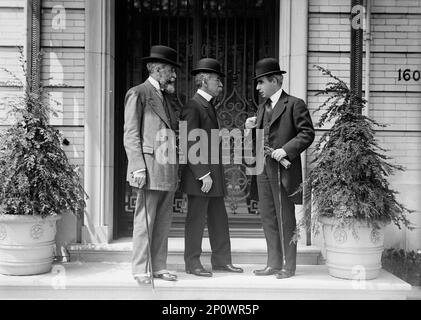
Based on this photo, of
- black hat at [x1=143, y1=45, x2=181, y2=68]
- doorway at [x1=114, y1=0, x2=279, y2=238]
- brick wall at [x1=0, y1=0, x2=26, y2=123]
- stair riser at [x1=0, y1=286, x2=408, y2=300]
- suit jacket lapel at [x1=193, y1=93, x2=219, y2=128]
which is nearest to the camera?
stair riser at [x1=0, y1=286, x2=408, y2=300]

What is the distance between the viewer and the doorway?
20.8 feet

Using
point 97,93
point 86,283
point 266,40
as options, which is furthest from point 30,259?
point 266,40

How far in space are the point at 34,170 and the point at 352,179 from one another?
309cm

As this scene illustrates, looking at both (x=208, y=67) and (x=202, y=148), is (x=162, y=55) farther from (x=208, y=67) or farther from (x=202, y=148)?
(x=202, y=148)

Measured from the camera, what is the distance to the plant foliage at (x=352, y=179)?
4637 millimetres

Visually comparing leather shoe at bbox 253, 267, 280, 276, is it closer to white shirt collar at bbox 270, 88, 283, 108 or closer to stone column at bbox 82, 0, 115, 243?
white shirt collar at bbox 270, 88, 283, 108

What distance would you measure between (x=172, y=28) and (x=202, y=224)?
2.77 meters

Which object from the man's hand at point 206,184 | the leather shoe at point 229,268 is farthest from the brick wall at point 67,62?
the leather shoe at point 229,268

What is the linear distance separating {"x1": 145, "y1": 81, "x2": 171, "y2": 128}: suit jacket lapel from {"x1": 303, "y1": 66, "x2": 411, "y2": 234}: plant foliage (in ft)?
5.08

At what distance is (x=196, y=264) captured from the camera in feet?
16.3

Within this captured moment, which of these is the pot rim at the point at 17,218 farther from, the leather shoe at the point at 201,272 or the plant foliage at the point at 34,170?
the leather shoe at the point at 201,272

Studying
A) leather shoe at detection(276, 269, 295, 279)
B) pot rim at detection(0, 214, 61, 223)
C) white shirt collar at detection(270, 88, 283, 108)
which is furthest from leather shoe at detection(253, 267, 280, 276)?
pot rim at detection(0, 214, 61, 223)

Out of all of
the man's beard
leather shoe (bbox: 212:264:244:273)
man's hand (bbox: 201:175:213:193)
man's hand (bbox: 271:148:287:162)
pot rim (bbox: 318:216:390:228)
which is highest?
the man's beard

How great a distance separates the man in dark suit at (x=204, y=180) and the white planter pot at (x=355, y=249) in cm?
99
